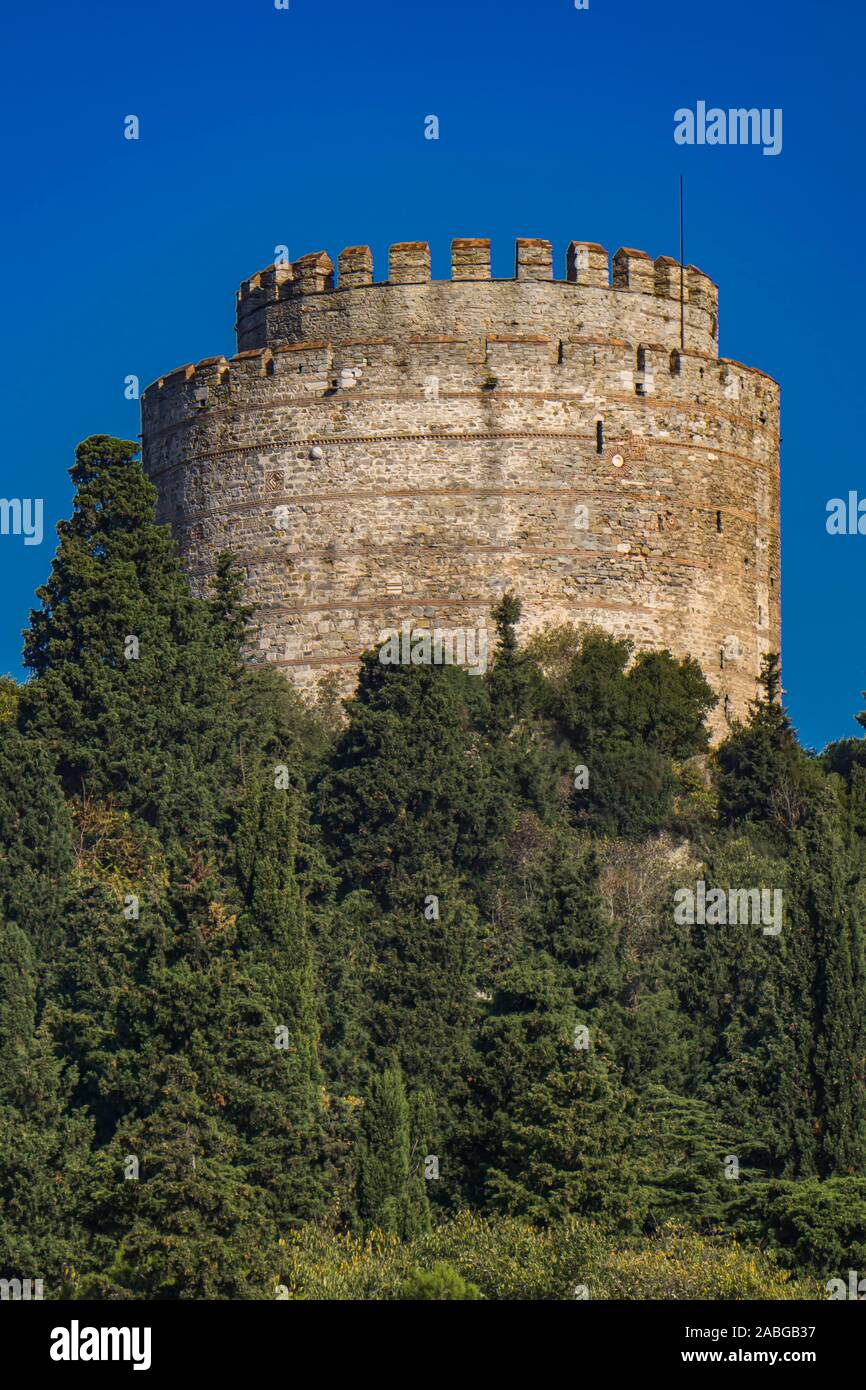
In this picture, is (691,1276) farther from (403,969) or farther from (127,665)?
(127,665)

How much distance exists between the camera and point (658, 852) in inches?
2014

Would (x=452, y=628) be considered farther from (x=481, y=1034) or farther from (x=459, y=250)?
(x=481, y=1034)

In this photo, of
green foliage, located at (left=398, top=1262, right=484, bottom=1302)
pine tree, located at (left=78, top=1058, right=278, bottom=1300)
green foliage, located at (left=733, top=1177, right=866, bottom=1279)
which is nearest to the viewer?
green foliage, located at (left=398, top=1262, right=484, bottom=1302)

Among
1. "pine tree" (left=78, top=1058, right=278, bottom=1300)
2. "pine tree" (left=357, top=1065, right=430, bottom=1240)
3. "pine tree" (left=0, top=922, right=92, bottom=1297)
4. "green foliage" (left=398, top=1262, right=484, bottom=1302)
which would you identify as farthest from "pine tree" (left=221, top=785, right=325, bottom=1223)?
"green foliage" (left=398, top=1262, right=484, bottom=1302)

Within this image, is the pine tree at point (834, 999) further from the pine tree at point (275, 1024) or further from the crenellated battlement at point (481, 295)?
the crenellated battlement at point (481, 295)

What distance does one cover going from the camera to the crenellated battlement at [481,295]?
5403 cm

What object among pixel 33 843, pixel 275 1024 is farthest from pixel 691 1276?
pixel 33 843

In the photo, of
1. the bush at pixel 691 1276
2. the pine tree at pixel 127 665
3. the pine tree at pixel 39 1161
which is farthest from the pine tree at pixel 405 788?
the bush at pixel 691 1276

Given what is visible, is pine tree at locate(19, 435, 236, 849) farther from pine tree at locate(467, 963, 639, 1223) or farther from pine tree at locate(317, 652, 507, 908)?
pine tree at locate(467, 963, 639, 1223)

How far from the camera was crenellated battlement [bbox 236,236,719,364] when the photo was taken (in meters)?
54.0

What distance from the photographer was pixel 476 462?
53.2 m

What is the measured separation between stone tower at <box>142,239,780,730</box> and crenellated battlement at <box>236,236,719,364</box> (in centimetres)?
4

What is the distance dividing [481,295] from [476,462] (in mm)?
3264

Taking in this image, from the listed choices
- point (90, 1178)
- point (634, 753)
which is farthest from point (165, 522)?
point (90, 1178)
